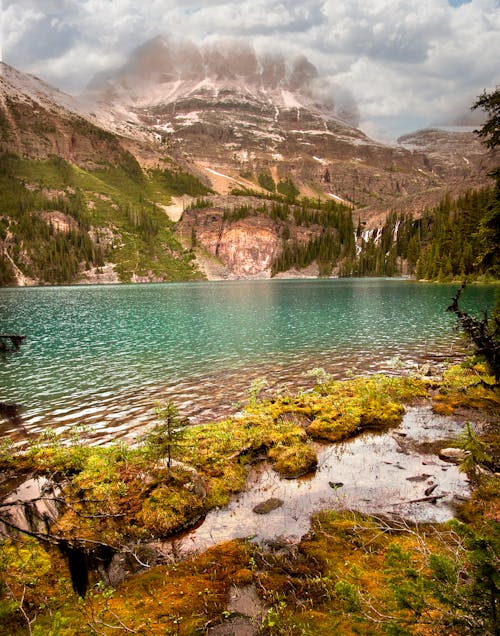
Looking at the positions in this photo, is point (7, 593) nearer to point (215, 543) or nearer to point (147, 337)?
point (215, 543)

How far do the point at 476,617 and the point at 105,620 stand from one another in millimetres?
5308

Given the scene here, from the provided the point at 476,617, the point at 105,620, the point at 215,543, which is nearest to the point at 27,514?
the point at 105,620

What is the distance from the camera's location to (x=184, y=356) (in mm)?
30391

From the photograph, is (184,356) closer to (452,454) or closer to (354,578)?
(452,454)

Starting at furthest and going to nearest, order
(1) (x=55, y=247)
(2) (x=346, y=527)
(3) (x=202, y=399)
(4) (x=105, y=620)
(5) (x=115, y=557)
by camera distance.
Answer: (1) (x=55, y=247) < (3) (x=202, y=399) < (2) (x=346, y=527) < (5) (x=115, y=557) < (4) (x=105, y=620)

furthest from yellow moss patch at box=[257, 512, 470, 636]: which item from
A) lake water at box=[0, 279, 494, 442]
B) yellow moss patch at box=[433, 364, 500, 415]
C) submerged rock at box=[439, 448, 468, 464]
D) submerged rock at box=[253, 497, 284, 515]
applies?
yellow moss patch at box=[433, 364, 500, 415]

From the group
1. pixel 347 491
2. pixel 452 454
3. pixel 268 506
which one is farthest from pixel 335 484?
pixel 452 454

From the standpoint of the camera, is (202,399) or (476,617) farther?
(202,399)

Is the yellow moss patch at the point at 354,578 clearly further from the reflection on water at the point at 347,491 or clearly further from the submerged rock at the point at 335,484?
the submerged rock at the point at 335,484

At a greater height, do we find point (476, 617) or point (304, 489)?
point (476, 617)

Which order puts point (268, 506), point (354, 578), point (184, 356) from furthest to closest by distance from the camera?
point (184, 356) → point (268, 506) → point (354, 578)

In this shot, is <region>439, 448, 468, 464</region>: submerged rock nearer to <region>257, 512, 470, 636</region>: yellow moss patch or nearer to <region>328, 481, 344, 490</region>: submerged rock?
<region>328, 481, 344, 490</region>: submerged rock

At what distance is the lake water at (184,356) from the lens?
Result: 19.5 meters

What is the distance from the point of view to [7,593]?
586 centimetres
